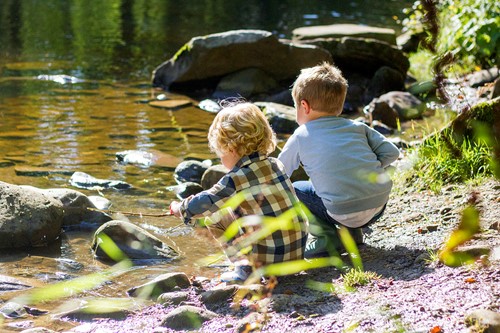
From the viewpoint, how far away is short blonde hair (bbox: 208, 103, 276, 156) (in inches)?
153

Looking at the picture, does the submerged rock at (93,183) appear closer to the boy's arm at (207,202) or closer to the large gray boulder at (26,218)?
the large gray boulder at (26,218)

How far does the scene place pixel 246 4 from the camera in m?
23.6

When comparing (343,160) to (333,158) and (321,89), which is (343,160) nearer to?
(333,158)

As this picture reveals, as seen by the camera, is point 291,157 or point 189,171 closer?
point 291,157

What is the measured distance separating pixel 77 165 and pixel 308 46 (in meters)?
5.59

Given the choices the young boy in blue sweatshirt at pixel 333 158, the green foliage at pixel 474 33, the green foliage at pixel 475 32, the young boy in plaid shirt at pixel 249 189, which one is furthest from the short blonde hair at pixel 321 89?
the green foliage at pixel 475 32

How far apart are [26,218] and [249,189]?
193 cm

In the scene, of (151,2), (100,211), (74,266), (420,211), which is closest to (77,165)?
(100,211)

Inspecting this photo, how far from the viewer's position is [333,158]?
425 cm

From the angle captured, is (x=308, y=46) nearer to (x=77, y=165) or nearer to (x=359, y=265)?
(x=77, y=165)

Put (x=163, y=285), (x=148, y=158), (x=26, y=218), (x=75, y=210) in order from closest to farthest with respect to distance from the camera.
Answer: (x=163, y=285) → (x=26, y=218) → (x=75, y=210) → (x=148, y=158)

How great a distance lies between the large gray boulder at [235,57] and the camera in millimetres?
11641

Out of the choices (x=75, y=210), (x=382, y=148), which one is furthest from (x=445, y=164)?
(x=75, y=210)

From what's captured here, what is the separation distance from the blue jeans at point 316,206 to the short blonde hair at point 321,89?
501 millimetres
